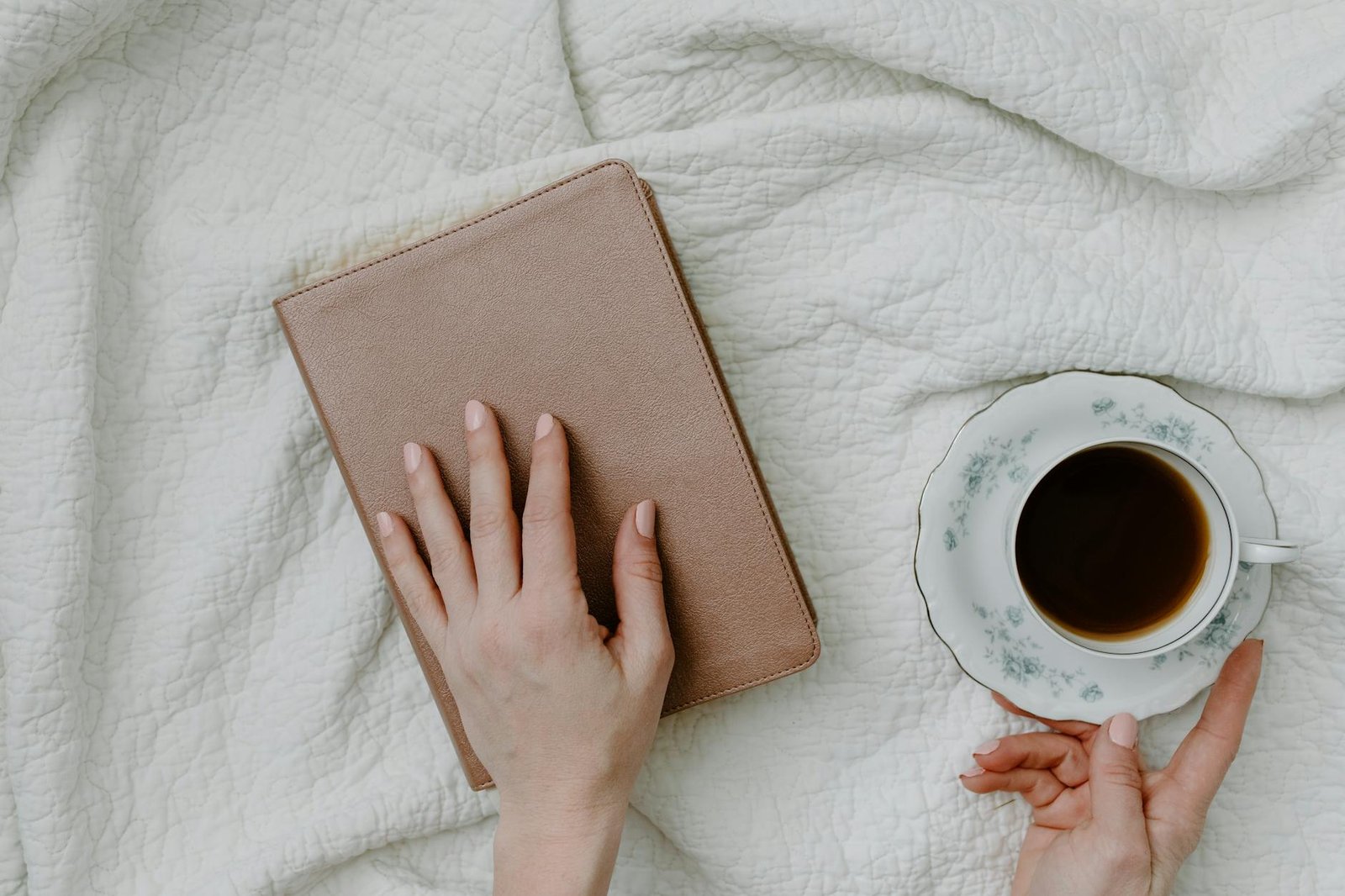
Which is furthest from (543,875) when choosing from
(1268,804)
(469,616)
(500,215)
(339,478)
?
(1268,804)

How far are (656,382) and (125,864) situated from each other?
0.55 m

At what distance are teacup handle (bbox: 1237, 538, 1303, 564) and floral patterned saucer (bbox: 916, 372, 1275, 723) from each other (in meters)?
0.06

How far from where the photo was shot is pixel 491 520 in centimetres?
60

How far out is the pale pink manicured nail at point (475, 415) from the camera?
0.61 m

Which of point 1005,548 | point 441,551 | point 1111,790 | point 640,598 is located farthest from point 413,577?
point 1111,790

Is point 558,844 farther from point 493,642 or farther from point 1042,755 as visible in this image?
point 1042,755

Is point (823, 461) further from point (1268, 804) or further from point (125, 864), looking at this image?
point (125, 864)

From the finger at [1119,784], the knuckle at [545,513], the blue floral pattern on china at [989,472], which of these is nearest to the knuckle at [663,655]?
the knuckle at [545,513]

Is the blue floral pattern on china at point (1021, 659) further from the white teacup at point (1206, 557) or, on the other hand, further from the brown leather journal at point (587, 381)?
the brown leather journal at point (587, 381)

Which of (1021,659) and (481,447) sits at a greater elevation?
(481,447)

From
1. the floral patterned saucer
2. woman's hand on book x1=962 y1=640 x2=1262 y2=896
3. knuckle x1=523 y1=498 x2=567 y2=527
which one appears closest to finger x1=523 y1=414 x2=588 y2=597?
knuckle x1=523 y1=498 x2=567 y2=527

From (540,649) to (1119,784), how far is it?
1.39ft

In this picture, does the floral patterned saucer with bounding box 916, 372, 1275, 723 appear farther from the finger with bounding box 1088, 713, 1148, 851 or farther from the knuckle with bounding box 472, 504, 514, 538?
the knuckle with bounding box 472, 504, 514, 538

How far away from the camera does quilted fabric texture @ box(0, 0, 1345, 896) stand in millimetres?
674
